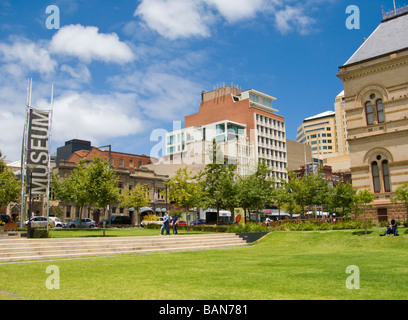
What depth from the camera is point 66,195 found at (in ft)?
154

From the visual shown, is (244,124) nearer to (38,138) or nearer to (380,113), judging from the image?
(38,138)

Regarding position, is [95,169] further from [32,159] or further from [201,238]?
[32,159]

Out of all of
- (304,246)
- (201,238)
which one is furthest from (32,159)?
(304,246)

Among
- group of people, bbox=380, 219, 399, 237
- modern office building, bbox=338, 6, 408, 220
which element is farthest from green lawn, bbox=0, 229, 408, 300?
modern office building, bbox=338, 6, 408, 220

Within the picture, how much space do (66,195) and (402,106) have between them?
38.2m

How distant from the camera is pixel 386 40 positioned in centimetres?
3241

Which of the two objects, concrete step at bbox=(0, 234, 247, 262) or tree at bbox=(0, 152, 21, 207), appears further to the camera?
tree at bbox=(0, 152, 21, 207)

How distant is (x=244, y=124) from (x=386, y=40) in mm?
73041

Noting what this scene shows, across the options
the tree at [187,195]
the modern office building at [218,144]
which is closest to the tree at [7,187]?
the tree at [187,195]

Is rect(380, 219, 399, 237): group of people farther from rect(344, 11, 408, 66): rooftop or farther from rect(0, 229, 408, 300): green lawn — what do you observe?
rect(344, 11, 408, 66): rooftop

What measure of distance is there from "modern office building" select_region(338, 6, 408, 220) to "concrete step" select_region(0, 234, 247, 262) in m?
12.7

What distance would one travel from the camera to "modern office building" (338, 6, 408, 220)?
29.5 metres

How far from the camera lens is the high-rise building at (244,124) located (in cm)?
10288

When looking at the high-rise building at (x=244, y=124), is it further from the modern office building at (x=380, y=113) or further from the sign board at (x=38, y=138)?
the modern office building at (x=380, y=113)
